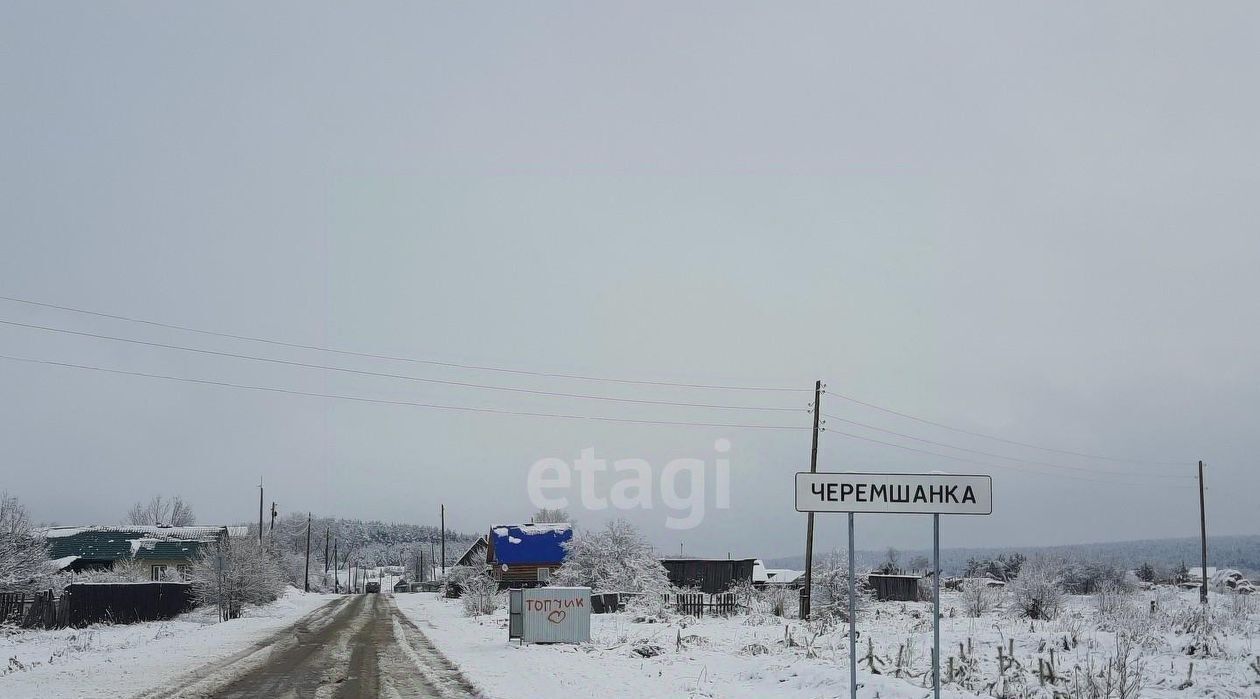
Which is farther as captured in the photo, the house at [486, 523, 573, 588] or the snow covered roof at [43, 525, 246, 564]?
the snow covered roof at [43, 525, 246, 564]

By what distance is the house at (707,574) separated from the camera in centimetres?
5494

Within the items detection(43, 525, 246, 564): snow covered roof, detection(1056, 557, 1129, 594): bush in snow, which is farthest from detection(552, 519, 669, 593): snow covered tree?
detection(43, 525, 246, 564): snow covered roof

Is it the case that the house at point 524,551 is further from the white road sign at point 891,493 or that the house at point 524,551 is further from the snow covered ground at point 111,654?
the white road sign at point 891,493

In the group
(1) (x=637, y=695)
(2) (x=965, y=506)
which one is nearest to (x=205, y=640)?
(1) (x=637, y=695)

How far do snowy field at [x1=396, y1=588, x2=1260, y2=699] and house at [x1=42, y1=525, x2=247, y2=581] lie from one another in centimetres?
5458

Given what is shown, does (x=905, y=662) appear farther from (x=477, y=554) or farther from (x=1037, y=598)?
(x=477, y=554)

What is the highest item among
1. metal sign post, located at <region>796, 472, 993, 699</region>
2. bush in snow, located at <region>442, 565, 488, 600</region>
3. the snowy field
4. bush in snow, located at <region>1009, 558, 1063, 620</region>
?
metal sign post, located at <region>796, 472, 993, 699</region>

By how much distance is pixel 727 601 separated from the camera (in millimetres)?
39875

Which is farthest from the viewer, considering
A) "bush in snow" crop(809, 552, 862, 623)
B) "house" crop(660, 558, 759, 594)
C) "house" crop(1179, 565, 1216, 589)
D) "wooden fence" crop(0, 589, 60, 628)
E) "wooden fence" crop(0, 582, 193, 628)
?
"house" crop(1179, 565, 1216, 589)

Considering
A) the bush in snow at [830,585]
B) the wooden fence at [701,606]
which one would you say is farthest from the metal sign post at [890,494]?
the wooden fence at [701,606]

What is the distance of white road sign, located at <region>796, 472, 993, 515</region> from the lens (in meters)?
11.2

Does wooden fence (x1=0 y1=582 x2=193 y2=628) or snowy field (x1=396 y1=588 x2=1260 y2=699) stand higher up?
snowy field (x1=396 y1=588 x2=1260 y2=699)

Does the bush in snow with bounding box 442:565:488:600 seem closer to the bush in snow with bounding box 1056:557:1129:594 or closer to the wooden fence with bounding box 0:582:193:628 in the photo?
the wooden fence with bounding box 0:582:193:628

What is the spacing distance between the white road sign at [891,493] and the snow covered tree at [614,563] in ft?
112
